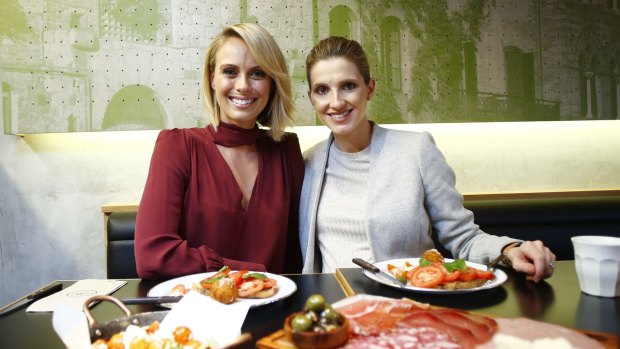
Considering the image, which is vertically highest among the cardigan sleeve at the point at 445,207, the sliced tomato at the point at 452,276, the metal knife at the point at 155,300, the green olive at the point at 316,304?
the cardigan sleeve at the point at 445,207

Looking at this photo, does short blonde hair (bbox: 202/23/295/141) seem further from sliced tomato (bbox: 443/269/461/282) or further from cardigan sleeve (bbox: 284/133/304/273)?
sliced tomato (bbox: 443/269/461/282)

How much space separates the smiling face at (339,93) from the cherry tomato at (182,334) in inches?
47.6

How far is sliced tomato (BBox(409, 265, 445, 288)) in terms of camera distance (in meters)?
1.21

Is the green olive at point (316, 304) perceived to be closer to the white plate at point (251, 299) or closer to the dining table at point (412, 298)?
the dining table at point (412, 298)

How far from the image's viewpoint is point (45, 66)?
124 inches

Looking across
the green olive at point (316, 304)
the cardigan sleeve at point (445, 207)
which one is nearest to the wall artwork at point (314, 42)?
the cardigan sleeve at point (445, 207)

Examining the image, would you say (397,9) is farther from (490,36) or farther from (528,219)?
(528,219)

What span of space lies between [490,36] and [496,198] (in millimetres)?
1192

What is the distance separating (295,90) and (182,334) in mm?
2707

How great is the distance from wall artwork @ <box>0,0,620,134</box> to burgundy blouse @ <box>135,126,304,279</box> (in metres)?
1.35

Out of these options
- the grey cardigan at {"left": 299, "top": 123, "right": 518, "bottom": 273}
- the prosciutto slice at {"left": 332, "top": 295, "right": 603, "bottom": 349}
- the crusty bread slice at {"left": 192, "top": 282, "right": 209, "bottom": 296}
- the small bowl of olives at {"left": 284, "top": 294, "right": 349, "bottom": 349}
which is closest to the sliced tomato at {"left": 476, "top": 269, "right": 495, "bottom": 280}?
the prosciutto slice at {"left": 332, "top": 295, "right": 603, "bottom": 349}

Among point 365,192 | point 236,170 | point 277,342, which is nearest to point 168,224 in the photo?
point 236,170

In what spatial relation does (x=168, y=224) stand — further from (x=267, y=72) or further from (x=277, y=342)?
(x=277, y=342)

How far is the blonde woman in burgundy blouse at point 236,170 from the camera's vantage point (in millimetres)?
1875
